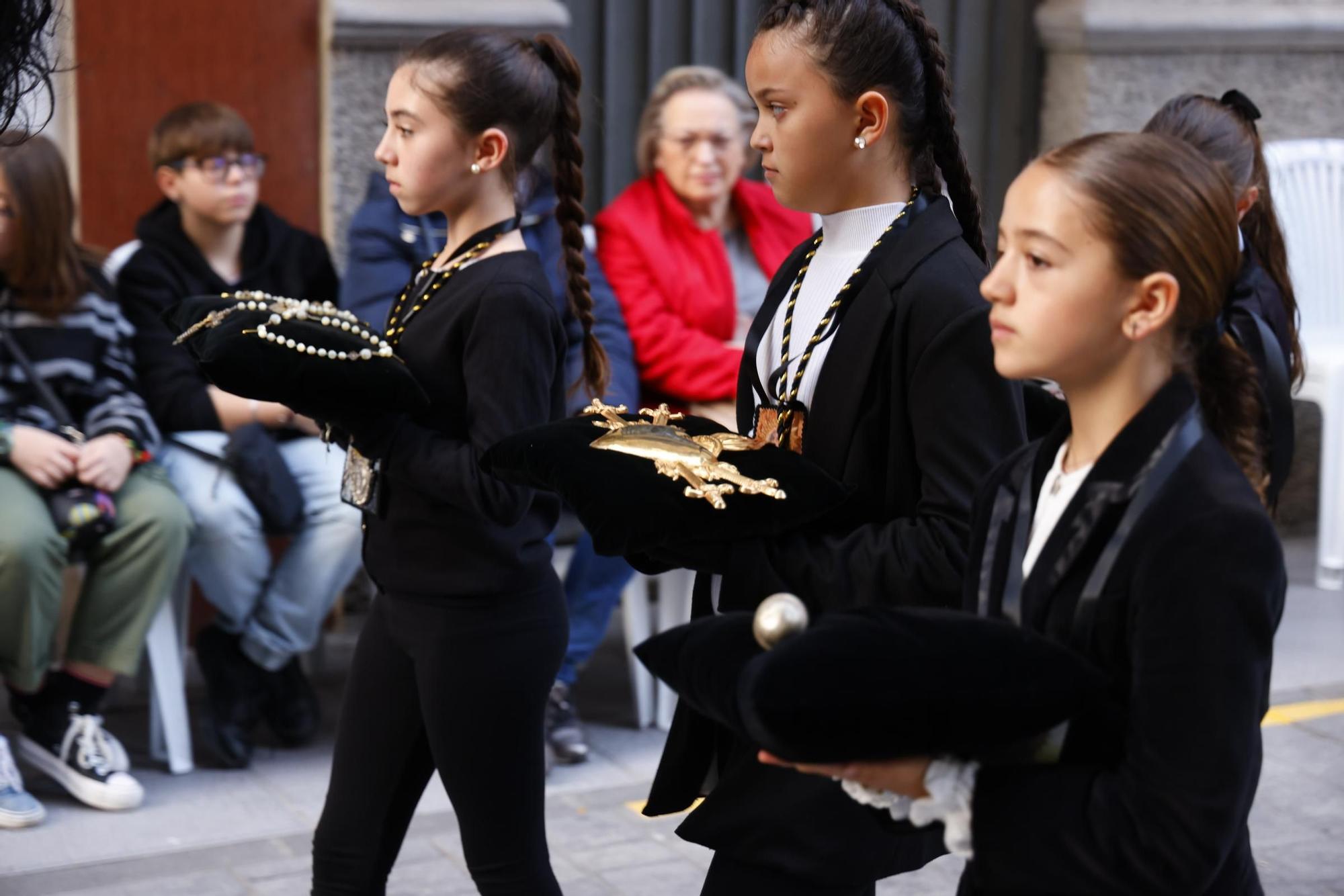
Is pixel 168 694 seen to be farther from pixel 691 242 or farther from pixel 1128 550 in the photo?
pixel 1128 550

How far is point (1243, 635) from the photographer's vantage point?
56.0 inches

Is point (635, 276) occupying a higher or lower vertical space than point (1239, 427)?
lower

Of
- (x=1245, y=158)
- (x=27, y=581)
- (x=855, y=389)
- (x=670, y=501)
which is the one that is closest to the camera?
(x=670, y=501)

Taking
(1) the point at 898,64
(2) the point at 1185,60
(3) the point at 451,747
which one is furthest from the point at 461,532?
(2) the point at 1185,60

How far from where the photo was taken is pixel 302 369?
2352 mm

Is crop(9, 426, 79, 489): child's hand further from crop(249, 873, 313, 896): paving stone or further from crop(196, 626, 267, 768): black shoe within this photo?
crop(249, 873, 313, 896): paving stone

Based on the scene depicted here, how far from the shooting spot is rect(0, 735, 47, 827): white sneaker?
3.65 metres

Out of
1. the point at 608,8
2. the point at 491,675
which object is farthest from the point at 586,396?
the point at 491,675

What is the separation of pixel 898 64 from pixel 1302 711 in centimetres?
323

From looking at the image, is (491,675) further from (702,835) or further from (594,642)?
(594,642)

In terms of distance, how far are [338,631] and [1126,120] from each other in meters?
3.34

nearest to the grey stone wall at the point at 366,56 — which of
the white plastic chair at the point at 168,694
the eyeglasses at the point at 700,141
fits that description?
the eyeglasses at the point at 700,141

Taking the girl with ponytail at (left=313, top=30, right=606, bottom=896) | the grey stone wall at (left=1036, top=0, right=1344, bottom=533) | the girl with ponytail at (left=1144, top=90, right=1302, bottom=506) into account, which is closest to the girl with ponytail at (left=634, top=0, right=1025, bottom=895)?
the girl with ponytail at (left=313, top=30, right=606, bottom=896)

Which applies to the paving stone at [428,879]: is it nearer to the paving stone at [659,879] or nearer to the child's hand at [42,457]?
the paving stone at [659,879]
